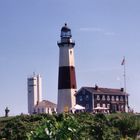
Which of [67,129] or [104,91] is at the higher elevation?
[104,91]

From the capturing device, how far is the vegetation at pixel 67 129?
10.2m

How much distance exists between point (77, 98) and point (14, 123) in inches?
1455

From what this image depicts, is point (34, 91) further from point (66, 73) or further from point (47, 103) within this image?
point (66, 73)

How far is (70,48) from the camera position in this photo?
6756 cm

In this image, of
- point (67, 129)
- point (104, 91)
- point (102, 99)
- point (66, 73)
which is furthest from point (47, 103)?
point (67, 129)

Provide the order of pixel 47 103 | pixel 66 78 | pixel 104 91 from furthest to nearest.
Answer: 1. pixel 47 103
2. pixel 104 91
3. pixel 66 78

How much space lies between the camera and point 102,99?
251 feet

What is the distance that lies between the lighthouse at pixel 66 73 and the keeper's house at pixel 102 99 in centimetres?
550

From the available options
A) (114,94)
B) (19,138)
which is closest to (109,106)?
(114,94)

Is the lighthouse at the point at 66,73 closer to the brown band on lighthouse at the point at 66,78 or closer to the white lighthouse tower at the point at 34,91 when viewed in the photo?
the brown band on lighthouse at the point at 66,78

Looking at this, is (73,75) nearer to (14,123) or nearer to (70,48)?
(70,48)

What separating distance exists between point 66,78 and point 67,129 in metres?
54.2

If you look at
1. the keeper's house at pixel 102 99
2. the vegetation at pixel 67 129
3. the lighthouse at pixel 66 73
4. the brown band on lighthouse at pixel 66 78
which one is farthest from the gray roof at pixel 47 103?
the vegetation at pixel 67 129

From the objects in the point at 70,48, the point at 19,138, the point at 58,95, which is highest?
the point at 70,48
